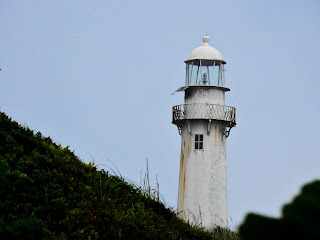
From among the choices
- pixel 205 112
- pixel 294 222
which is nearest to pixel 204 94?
pixel 205 112

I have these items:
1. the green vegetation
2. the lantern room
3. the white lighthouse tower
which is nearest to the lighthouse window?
the white lighthouse tower

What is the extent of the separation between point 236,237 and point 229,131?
19.9 meters

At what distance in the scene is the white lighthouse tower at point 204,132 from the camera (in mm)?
33719

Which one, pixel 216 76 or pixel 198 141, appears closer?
pixel 198 141

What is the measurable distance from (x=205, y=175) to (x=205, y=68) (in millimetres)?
5626

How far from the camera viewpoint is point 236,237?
16.1m

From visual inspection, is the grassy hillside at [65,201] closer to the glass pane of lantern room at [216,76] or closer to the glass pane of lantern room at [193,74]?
the glass pane of lantern room at [193,74]

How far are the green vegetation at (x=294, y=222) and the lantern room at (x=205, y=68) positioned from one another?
32.9m

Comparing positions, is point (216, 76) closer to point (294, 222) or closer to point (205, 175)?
point (205, 175)

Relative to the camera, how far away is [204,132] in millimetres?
35062

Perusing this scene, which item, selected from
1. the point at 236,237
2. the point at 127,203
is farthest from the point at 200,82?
the point at 127,203

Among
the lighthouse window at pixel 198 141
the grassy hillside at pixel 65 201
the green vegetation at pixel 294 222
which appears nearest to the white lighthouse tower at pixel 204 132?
the lighthouse window at pixel 198 141

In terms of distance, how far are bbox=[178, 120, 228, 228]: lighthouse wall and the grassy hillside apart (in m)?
18.8

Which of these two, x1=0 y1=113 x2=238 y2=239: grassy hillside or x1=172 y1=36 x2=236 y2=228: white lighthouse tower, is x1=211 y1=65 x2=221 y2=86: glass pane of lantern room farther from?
x1=0 y1=113 x2=238 y2=239: grassy hillside
